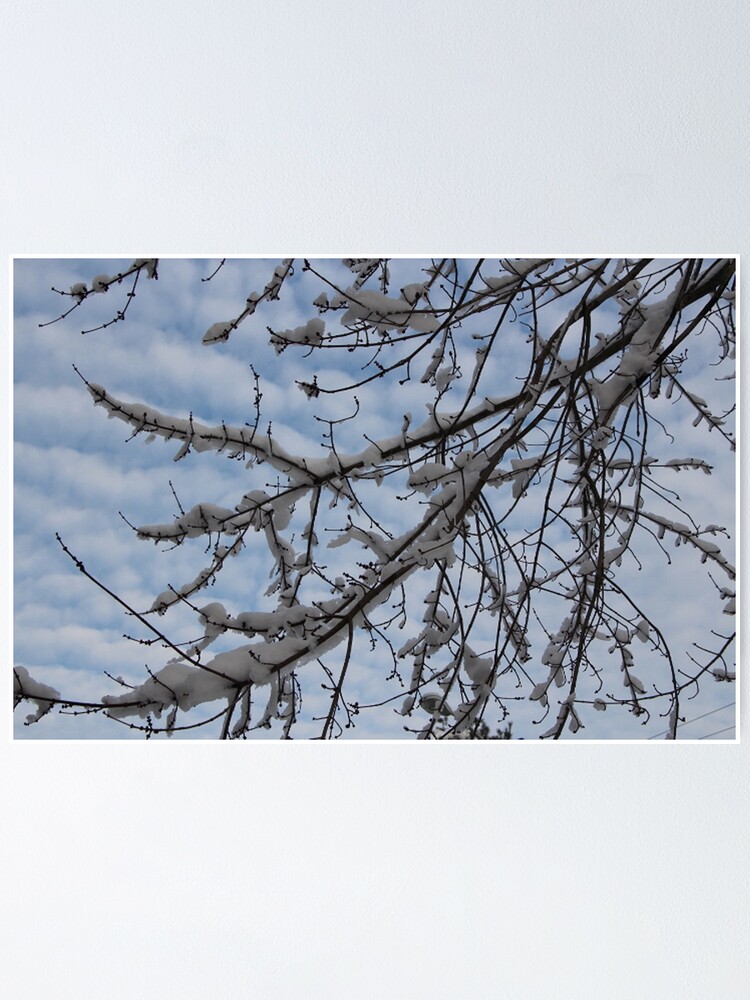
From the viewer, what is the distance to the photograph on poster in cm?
174

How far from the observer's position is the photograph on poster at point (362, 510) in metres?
1.74

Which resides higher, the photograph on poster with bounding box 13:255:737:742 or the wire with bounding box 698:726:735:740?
the photograph on poster with bounding box 13:255:737:742

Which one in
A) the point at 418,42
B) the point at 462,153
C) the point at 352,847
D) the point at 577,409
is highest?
the point at 418,42

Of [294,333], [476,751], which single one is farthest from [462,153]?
[476,751]

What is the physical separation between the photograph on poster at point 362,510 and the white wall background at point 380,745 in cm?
8

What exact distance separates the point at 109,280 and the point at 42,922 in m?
1.19

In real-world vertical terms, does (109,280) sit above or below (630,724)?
above

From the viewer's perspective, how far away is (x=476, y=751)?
1796 mm

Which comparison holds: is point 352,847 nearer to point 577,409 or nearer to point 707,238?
point 577,409

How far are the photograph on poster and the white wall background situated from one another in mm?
83

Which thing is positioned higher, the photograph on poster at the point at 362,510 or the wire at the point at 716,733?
the photograph on poster at the point at 362,510

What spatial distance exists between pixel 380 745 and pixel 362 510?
438mm

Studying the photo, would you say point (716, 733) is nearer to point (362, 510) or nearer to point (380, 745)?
point (380, 745)

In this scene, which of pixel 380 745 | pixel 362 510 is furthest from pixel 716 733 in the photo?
pixel 362 510
